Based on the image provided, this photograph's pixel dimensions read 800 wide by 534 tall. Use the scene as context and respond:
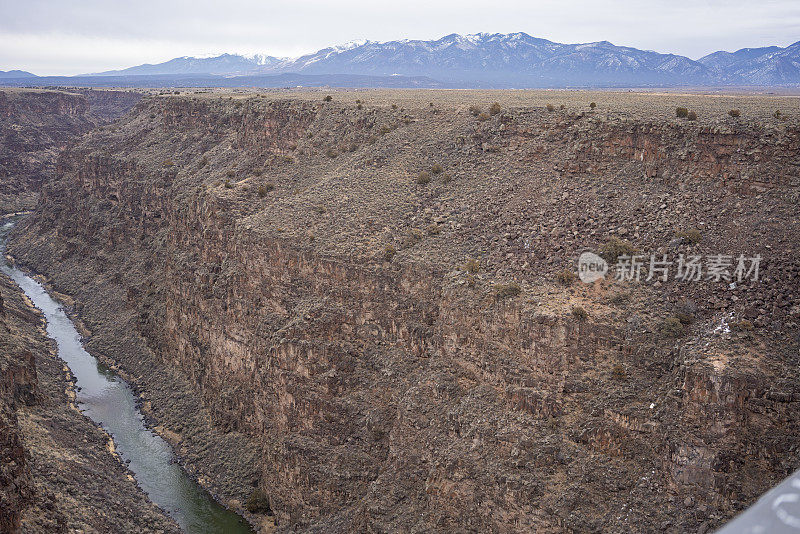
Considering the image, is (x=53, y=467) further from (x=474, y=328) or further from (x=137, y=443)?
(x=474, y=328)

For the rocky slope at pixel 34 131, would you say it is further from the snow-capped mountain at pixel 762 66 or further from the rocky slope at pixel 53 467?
the snow-capped mountain at pixel 762 66

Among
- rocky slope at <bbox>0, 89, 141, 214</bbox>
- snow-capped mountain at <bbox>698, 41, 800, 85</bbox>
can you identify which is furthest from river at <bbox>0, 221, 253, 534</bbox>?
snow-capped mountain at <bbox>698, 41, 800, 85</bbox>

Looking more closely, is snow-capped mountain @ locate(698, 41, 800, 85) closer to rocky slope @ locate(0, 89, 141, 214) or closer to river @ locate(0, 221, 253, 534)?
rocky slope @ locate(0, 89, 141, 214)

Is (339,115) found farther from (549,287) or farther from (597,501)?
(597,501)

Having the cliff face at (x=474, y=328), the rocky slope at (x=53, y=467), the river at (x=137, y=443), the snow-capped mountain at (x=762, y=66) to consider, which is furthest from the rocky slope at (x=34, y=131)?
the snow-capped mountain at (x=762, y=66)

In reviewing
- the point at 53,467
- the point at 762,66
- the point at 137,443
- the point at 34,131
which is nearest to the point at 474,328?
the point at 53,467

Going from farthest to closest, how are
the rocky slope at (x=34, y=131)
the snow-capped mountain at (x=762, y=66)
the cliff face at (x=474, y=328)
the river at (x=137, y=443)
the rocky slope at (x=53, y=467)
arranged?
the snow-capped mountain at (x=762, y=66) → the rocky slope at (x=34, y=131) → the river at (x=137, y=443) → the rocky slope at (x=53, y=467) → the cliff face at (x=474, y=328)

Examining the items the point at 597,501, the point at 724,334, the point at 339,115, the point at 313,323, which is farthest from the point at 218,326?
the point at 724,334
